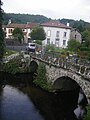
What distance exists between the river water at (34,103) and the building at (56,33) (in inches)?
1198

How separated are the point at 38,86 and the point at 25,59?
11.4 metres

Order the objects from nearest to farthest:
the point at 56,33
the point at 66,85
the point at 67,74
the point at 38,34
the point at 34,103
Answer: the point at 67,74
the point at 34,103
the point at 66,85
the point at 38,34
the point at 56,33

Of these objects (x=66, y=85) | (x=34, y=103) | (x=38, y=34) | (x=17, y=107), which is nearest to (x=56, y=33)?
(x=38, y=34)

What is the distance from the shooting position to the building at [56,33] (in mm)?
66625

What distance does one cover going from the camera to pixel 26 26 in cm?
7650

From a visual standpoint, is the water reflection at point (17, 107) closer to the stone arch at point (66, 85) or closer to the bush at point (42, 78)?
the bush at point (42, 78)

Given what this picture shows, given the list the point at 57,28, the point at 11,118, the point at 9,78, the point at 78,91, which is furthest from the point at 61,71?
the point at 57,28

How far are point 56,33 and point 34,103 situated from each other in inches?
1530

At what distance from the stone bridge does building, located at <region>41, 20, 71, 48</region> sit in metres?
25.5

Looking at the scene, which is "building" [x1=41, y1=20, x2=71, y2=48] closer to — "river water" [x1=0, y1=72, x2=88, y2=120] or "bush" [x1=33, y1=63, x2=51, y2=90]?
"bush" [x1=33, y1=63, x2=51, y2=90]

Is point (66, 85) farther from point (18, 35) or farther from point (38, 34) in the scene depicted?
point (18, 35)

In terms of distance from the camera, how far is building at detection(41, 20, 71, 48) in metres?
66.6

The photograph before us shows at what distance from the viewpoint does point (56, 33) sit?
6750 cm

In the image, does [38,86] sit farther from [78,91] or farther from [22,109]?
[22,109]
